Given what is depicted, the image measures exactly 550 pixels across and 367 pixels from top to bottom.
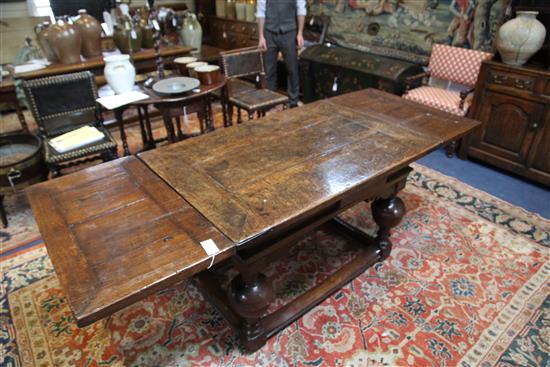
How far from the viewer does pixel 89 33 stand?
355 cm

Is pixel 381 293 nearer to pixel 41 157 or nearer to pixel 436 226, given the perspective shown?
pixel 436 226

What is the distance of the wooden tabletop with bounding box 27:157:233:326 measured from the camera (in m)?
1.04

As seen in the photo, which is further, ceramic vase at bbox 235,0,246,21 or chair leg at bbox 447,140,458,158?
ceramic vase at bbox 235,0,246,21

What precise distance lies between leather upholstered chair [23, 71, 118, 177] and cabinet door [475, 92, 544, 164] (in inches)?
127

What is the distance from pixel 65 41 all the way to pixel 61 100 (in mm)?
824

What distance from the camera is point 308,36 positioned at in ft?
16.5

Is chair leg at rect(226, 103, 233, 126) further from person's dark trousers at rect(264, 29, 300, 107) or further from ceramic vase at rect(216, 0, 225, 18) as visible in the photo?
ceramic vase at rect(216, 0, 225, 18)

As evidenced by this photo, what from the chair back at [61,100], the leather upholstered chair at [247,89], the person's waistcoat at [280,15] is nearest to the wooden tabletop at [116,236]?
the chair back at [61,100]

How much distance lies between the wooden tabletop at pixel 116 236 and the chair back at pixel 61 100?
1.62 m

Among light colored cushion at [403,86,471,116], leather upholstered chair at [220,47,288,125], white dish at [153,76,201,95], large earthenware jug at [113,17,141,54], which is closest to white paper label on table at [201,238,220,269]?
white dish at [153,76,201,95]

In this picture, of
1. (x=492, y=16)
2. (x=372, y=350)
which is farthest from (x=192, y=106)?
(x=492, y=16)

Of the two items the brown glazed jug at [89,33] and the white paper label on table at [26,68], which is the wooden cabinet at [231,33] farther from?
the white paper label on table at [26,68]

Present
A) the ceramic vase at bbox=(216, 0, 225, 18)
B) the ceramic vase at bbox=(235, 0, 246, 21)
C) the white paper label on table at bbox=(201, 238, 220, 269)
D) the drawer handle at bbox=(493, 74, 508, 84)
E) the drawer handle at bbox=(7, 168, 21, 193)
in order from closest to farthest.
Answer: the white paper label on table at bbox=(201, 238, 220, 269) < the drawer handle at bbox=(7, 168, 21, 193) < the drawer handle at bbox=(493, 74, 508, 84) < the ceramic vase at bbox=(235, 0, 246, 21) < the ceramic vase at bbox=(216, 0, 225, 18)

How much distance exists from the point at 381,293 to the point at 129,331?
1.40 m
